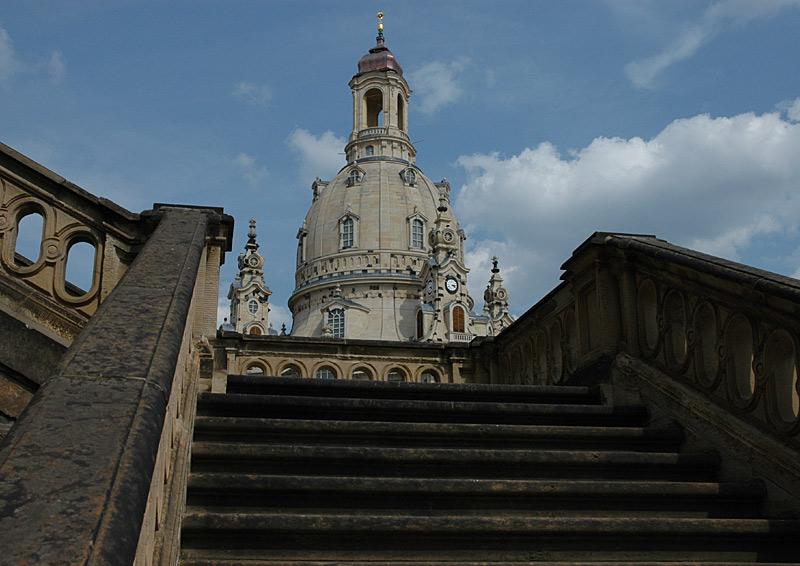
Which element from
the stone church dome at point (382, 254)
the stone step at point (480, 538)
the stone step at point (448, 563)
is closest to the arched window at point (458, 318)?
the stone church dome at point (382, 254)

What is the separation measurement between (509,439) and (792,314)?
208cm

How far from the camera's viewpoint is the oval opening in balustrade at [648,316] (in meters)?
6.73

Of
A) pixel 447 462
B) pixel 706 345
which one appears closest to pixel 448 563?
pixel 447 462

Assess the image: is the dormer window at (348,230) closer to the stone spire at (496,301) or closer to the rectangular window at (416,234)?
the rectangular window at (416,234)

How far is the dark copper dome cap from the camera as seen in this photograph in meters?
84.7

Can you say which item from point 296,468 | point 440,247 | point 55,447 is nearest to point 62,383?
point 55,447

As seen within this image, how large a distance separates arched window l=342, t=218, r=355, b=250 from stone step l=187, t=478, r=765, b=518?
6707cm

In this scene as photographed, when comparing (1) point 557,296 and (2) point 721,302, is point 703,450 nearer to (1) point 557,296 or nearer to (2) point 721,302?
(2) point 721,302

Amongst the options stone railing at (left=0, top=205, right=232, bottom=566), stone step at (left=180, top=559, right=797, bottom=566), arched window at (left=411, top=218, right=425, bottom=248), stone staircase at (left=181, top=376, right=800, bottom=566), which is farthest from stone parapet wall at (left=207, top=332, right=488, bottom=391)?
arched window at (left=411, top=218, right=425, bottom=248)

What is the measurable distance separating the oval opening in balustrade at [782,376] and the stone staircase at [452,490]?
0.52m

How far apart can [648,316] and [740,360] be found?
142 cm

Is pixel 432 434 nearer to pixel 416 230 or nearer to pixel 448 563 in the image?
pixel 448 563

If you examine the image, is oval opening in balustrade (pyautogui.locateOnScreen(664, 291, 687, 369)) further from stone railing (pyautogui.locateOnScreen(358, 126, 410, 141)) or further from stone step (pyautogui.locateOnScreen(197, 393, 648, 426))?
stone railing (pyautogui.locateOnScreen(358, 126, 410, 141))

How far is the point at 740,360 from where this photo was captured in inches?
217
